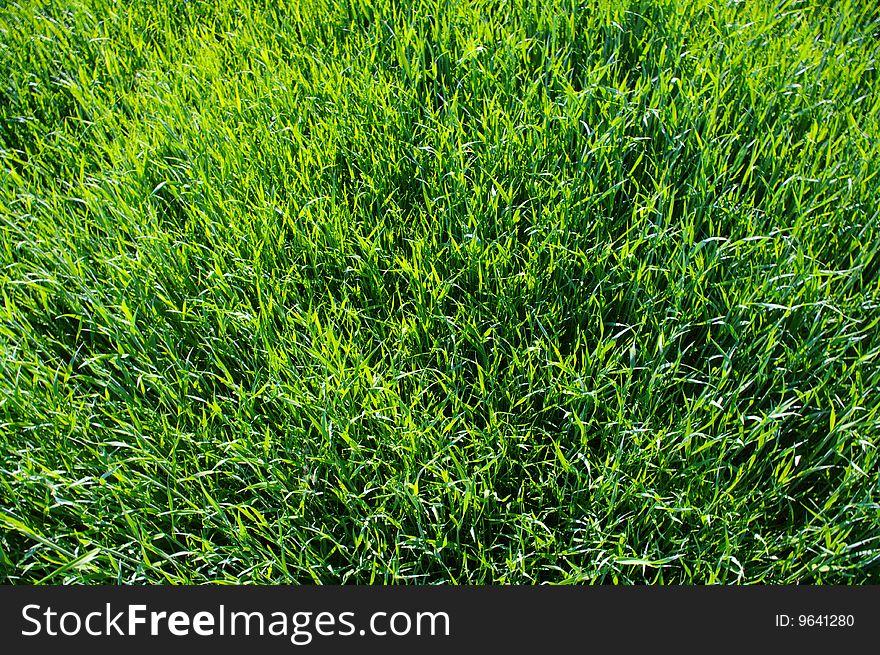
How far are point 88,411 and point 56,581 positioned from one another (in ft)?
1.16

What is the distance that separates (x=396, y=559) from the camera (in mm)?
1376

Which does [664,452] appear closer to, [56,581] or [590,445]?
[590,445]

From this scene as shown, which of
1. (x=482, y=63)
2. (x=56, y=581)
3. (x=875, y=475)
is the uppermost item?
(x=482, y=63)

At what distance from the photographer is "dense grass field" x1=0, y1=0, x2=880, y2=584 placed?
4.73 ft

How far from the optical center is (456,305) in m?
1.82

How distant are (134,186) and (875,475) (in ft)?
6.37

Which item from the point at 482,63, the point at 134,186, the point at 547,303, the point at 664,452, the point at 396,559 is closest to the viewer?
the point at 396,559

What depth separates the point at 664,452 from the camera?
58.9 inches

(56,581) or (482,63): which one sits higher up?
(482,63)

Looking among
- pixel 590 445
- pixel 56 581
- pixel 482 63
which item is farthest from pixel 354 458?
pixel 482 63

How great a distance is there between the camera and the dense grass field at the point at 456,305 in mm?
1441

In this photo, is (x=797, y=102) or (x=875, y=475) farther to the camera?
(x=797, y=102)

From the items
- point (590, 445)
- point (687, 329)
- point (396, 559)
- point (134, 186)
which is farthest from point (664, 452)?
point (134, 186)

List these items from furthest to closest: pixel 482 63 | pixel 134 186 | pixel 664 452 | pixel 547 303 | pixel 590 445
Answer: pixel 482 63 < pixel 134 186 < pixel 547 303 < pixel 590 445 < pixel 664 452
